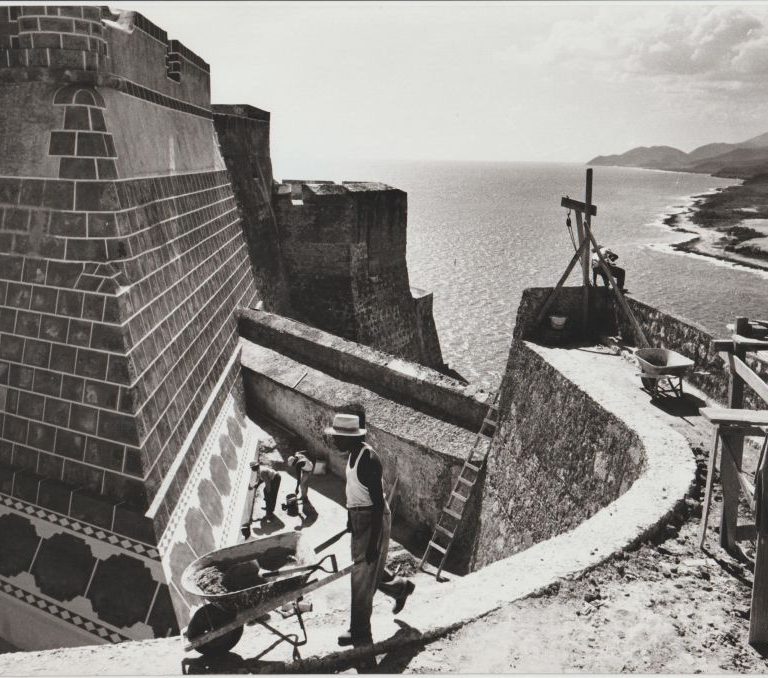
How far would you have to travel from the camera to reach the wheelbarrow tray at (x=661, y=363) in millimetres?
8812

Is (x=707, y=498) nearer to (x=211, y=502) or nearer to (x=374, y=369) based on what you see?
(x=211, y=502)

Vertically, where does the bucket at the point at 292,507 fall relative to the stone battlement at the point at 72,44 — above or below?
below

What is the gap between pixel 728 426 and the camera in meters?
5.14

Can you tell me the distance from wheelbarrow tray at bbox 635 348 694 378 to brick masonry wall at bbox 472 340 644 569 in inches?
47.2

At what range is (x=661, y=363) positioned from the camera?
9570 millimetres

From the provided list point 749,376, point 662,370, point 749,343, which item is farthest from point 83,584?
point 662,370

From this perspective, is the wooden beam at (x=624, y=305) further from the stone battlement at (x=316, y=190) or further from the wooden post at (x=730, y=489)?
the stone battlement at (x=316, y=190)

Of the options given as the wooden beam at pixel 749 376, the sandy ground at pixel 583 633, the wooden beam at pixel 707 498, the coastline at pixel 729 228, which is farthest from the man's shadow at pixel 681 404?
the coastline at pixel 729 228

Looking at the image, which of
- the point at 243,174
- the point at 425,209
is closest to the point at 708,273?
the point at 243,174

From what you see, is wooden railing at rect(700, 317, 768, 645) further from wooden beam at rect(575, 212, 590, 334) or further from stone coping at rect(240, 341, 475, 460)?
wooden beam at rect(575, 212, 590, 334)

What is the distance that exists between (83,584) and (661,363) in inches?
325

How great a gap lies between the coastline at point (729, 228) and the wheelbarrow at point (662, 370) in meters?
49.4

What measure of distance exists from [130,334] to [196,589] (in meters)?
3.48

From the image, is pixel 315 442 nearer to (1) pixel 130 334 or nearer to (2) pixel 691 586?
(1) pixel 130 334
